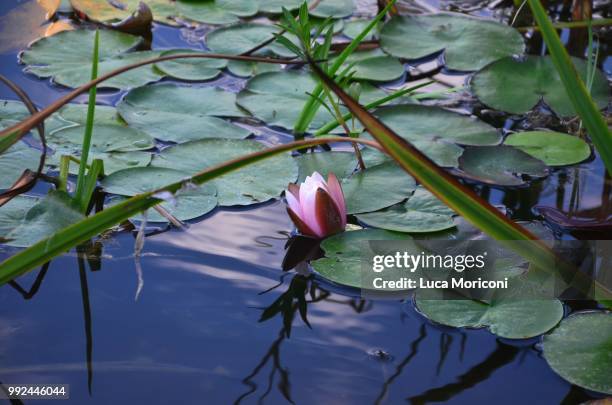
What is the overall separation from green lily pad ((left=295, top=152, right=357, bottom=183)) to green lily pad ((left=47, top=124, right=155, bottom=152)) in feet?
1.21

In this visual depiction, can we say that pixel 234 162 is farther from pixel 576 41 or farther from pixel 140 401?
pixel 576 41

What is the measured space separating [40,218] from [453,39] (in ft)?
4.65

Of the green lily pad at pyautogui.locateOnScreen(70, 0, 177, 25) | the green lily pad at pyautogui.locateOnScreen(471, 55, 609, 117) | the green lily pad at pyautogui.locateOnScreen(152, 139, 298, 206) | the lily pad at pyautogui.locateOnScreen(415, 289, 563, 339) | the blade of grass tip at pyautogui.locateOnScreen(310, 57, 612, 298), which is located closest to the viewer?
the blade of grass tip at pyautogui.locateOnScreen(310, 57, 612, 298)

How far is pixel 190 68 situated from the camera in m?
2.20

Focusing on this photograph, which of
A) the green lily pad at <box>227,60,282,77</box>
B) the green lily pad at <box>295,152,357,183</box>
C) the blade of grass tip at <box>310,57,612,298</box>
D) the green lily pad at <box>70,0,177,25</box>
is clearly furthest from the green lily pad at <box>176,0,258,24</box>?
the blade of grass tip at <box>310,57,612,298</box>

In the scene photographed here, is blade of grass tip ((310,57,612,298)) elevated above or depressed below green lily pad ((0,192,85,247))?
above

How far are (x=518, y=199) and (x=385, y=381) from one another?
68 centimetres

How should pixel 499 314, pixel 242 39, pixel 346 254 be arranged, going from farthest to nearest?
pixel 242 39 < pixel 346 254 < pixel 499 314

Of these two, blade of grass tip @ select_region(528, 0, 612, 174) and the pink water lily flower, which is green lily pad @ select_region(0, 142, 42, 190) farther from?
blade of grass tip @ select_region(528, 0, 612, 174)

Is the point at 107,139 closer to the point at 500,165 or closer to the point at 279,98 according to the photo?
the point at 279,98

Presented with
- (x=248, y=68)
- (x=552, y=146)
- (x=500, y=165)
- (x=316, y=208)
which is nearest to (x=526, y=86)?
(x=552, y=146)

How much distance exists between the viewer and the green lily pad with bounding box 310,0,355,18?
8.41 feet

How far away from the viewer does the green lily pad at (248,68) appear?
86.0 inches

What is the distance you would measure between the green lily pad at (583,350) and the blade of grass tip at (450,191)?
0.59ft
